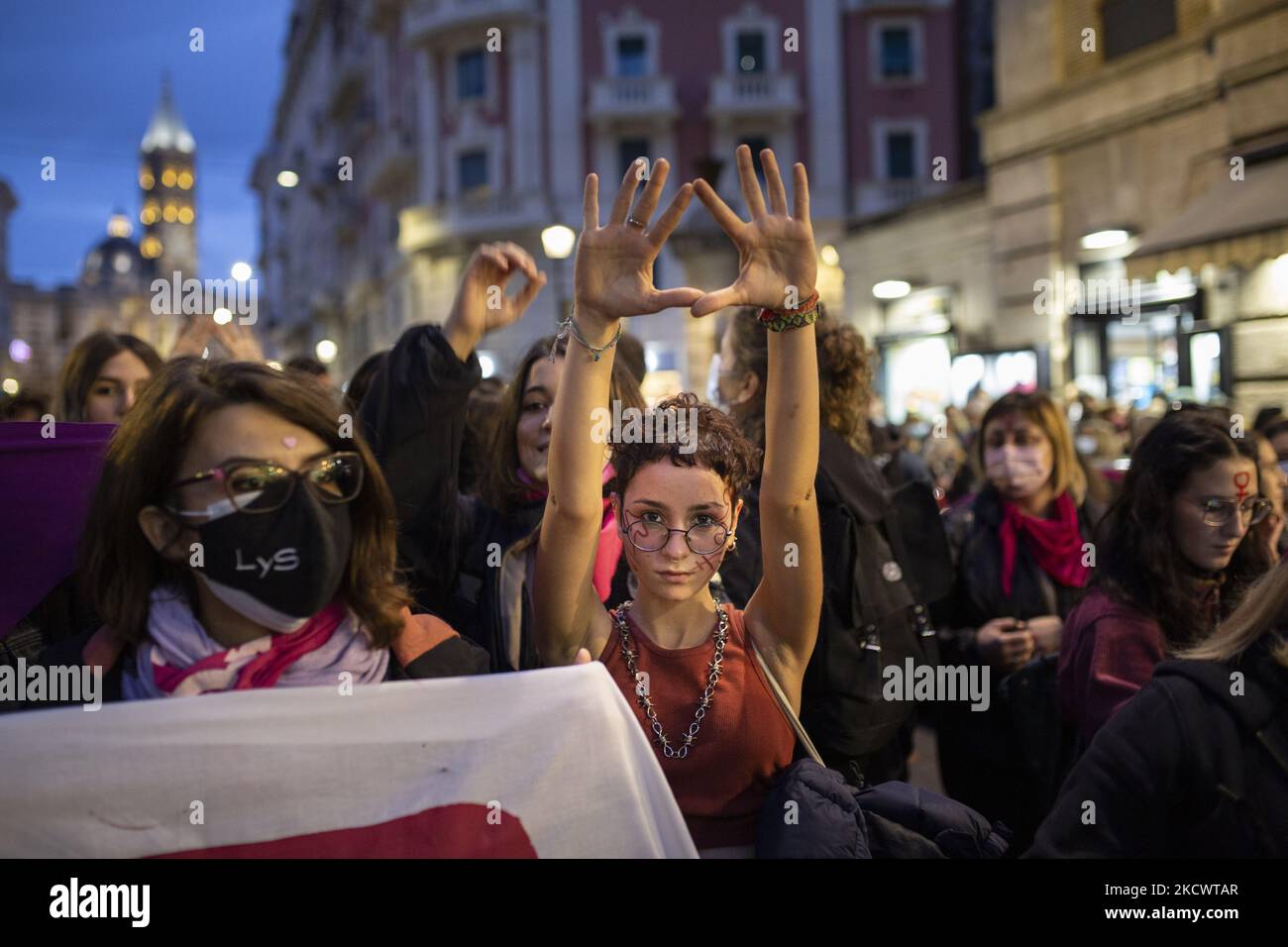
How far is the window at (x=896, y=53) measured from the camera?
28.8 metres

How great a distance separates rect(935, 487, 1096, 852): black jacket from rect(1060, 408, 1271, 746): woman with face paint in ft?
1.55

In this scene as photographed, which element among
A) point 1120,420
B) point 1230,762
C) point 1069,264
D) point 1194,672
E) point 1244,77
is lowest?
point 1230,762

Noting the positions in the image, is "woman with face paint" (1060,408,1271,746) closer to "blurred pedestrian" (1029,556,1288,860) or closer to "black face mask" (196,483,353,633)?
"blurred pedestrian" (1029,556,1288,860)

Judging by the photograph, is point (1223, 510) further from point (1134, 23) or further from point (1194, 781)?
point (1134, 23)

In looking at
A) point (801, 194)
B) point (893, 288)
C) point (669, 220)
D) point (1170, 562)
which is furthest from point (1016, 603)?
point (893, 288)

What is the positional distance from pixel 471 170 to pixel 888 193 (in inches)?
430

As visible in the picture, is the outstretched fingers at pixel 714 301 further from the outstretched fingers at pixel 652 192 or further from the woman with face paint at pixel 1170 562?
the woman with face paint at pixel 1170 562

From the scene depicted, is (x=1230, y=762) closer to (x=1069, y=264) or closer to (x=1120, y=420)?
(x=1120, y=420)

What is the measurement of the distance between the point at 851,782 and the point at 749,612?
572 millimetres

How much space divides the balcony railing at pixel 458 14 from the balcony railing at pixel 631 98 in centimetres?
271

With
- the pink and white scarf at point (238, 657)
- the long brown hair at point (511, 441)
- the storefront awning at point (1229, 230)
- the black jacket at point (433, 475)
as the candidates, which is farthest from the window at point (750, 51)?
the pink and white scarf at point (238, 657)

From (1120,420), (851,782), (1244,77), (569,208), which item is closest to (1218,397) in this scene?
(1120,420)
